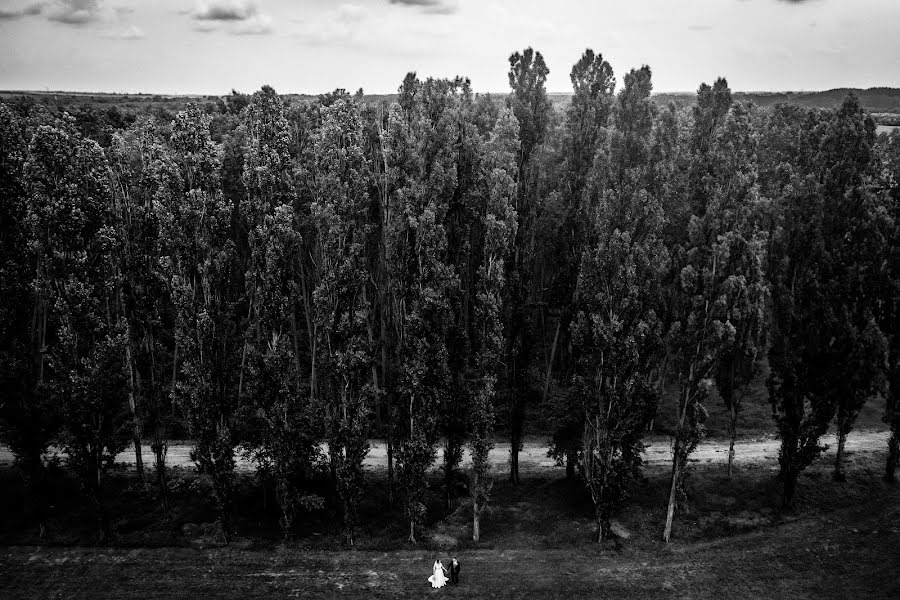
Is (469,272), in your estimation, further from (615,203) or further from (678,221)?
(678,221)

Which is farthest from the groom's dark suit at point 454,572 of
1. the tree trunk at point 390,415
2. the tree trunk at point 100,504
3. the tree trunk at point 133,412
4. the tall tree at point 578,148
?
the tree trunk at point 133,412

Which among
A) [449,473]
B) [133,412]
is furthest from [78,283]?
[449,473]

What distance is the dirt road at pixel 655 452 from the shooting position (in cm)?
3834

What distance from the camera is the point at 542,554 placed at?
29531 millimetres

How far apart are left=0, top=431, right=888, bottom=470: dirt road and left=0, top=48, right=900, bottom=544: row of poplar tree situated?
192 inches

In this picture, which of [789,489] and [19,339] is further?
[789,489]

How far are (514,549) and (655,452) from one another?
14.2 m

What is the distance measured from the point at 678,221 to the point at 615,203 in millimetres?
11100

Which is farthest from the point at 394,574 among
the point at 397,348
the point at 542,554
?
the point at 397,348

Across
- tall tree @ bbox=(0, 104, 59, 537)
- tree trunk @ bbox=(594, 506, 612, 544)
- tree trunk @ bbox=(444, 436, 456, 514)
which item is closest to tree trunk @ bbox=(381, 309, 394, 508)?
tree trunk @ bbox=(444, 436, 456, 514)

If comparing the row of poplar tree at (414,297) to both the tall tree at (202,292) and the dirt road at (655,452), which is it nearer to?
the tall tree at (202,292)

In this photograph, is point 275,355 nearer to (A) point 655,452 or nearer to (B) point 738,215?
(B) point 738,215

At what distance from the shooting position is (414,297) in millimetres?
29719

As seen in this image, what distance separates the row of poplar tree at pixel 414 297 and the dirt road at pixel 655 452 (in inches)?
192
